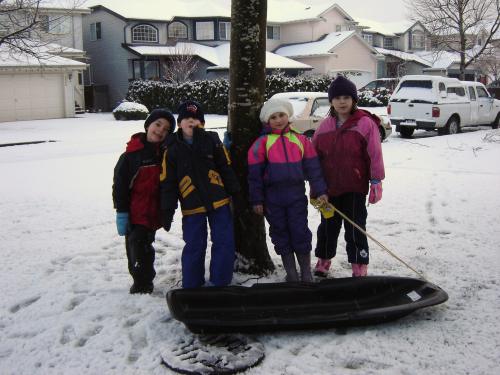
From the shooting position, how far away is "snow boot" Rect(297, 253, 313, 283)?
13.7 ft

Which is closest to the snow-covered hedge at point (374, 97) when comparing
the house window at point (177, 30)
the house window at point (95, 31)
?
the house window at point (177, 30)

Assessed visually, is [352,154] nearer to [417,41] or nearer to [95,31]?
[95,31]

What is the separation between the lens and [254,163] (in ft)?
13.1

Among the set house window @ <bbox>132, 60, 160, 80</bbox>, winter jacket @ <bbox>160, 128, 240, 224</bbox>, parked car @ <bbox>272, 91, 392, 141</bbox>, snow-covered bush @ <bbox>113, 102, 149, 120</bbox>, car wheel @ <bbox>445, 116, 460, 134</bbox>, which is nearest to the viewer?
winter jacket @ <bbox>160, 128, 240, 224</bbox>

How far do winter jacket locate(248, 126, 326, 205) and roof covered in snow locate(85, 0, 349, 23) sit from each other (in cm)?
2871

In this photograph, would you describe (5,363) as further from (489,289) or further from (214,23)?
(214,23)

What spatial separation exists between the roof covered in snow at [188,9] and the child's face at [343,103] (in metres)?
28.4

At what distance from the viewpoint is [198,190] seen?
3.87 metres

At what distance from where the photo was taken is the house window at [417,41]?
48344 mm

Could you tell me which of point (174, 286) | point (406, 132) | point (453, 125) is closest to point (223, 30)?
point (406, 132)

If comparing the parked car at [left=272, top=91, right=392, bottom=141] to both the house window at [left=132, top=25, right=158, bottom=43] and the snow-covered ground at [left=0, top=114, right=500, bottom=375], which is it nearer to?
the snow-covered ground at [left=0, top=114, right=500, bottom=375]

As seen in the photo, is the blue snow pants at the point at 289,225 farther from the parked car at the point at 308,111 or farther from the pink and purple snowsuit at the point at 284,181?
the parked car at the point at 308,111

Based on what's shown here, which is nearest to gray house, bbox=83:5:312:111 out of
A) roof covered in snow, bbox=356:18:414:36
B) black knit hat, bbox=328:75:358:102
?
roof covered in snow, bbox=356:18:414:36

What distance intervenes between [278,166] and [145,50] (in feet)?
96.6
